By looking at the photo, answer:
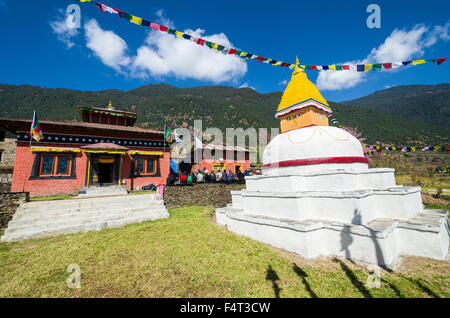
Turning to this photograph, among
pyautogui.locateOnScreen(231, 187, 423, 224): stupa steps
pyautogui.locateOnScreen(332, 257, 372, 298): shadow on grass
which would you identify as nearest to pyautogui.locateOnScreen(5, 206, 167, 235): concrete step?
pyautogui.locateOnScreen(231, 187, 423, 224): stupa steps

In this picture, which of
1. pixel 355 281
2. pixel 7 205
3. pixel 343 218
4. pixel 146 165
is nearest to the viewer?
pixel 355 281

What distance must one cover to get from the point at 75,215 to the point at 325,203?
9798 millimetres

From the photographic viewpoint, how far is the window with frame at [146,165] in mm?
16031

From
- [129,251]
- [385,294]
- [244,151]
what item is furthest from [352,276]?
[244,151]

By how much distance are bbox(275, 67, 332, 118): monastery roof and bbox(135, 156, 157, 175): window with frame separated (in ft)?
40.0

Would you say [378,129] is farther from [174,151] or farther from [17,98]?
[17,98]

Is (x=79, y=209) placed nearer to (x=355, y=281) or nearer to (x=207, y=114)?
(x=355, y=281)

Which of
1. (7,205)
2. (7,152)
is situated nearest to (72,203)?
(7,205)

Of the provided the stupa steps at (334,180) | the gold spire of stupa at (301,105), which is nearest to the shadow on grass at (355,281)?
the stupa steps at (334,180)

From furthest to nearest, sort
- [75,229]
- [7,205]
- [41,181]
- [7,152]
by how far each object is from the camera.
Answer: [7,152] < [41,181] < [7,205] < [75,229]

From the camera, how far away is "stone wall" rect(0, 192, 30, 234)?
739 centimetres

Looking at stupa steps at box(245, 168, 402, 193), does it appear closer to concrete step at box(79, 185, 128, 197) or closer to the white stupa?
the white stupa

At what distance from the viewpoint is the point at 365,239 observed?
4527mm

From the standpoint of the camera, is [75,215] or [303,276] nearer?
[303,276]
